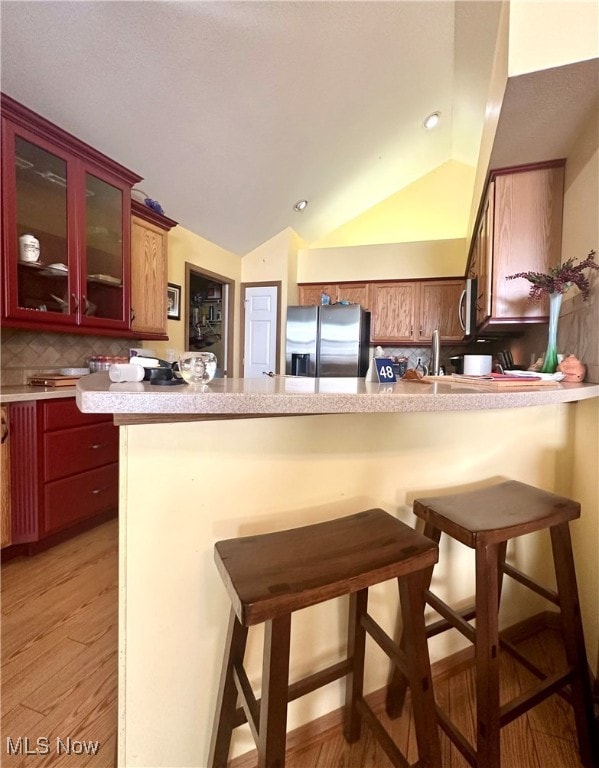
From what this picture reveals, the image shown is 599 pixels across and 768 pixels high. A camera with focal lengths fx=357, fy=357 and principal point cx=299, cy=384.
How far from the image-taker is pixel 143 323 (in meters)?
2.80

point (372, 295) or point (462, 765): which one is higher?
point (372, 295)

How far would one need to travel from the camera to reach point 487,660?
878mm

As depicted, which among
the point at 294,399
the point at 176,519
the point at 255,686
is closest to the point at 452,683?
the point at 255,686

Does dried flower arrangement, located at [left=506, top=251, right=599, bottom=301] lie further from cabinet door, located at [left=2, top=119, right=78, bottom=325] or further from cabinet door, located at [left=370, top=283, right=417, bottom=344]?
cabinet door, located at [left=370, top=283, right=417, bottom=344]

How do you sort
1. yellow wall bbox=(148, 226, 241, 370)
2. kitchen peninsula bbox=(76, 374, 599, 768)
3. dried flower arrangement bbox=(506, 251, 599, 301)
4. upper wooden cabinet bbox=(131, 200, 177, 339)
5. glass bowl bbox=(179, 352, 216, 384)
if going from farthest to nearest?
yellow wall bbox=(148, 226, 241, 370) → upper wooden cabinet bbox=(131, 200, 177, 339) → dried flower arrangement bbox=(506, 251, 599, 301) → glass bowl bbox=(179, 352, 216, 384) → kitchen peninsula bbox=(76, 374, 599, 768)

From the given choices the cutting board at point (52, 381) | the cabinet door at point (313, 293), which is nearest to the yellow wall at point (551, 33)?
the cutting board at point (52, 381)

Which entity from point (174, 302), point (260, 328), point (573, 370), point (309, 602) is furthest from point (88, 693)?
point (260, 328)

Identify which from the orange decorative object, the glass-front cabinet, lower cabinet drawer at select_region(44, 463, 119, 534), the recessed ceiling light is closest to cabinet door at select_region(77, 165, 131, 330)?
the glass-front cabinet

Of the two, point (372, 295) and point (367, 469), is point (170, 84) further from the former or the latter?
point (372, 295)

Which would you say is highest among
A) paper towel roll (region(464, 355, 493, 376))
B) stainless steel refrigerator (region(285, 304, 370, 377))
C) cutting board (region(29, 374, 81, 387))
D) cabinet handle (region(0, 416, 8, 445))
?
stainless steel refrigerator (region(285, 304, 370, 377))

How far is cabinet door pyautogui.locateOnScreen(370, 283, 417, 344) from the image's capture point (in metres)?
4.16

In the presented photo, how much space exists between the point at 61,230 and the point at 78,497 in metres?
1.60

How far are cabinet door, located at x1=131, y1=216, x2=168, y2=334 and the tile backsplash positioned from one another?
0.33 m

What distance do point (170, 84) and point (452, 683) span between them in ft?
10.7
